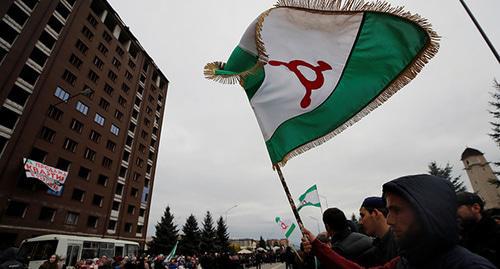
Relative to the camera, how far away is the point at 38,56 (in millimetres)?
27859

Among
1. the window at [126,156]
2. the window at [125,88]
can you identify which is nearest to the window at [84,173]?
the window at [126,156]

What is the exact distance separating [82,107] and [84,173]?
7.92 metres

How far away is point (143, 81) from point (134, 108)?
689cm

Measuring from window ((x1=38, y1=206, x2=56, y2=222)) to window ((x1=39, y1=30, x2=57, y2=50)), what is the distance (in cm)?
1724

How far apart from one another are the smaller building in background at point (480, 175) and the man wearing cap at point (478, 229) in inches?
1721

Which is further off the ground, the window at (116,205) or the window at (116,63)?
the window at (116,63)

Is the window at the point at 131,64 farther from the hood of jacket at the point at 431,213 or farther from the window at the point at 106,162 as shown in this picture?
the hood of jacket at the point at 431,213

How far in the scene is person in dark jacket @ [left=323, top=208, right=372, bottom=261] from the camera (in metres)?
2.62

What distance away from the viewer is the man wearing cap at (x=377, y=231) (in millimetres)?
2427

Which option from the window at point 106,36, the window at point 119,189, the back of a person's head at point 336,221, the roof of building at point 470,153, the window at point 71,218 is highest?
the window at point 106,36

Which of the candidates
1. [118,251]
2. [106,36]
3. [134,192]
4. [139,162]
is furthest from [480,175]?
[106,36]

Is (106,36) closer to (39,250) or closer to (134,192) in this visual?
(134,192)

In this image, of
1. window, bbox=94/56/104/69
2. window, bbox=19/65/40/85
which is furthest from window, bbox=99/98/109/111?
window, bbox=19/65/40/85

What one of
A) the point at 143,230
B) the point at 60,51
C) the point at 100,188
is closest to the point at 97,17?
the point at 60,51
